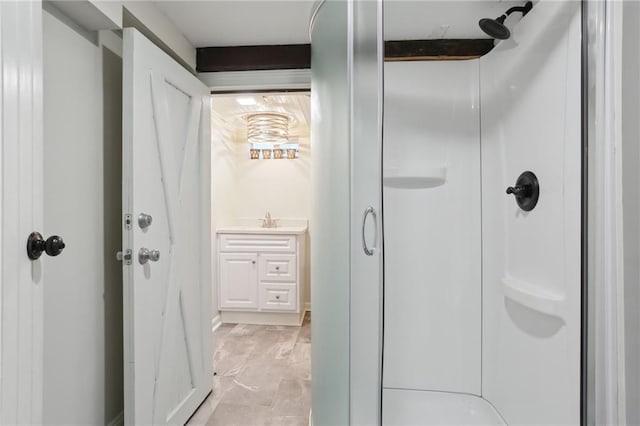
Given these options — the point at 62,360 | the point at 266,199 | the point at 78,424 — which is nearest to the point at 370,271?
the point at 62,360

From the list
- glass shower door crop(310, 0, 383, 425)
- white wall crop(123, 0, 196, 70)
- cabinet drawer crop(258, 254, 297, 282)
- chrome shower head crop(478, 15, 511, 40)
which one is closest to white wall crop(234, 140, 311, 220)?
cabinet drawer crop(258, 254, 297, 282)

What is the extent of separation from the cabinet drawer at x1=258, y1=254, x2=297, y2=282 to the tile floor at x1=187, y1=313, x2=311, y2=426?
48 centimetres

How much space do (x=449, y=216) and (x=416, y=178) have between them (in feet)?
0.86

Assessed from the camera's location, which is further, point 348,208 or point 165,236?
point 165,236

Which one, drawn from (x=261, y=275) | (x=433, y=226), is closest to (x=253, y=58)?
(x=433, y=226)

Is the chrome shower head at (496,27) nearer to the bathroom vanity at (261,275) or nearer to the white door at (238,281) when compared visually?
the bathroom vanity at (261,275)

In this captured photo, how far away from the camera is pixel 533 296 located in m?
1.34

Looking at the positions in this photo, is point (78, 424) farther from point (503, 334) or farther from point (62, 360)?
point (503, 334)

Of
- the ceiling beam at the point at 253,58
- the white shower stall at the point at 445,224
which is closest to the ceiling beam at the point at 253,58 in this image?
the ceiling beam at the point at 253,58

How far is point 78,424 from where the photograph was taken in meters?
1.35

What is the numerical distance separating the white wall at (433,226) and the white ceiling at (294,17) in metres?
0.17

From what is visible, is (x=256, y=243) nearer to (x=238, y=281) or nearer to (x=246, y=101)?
(x=238, y=281)

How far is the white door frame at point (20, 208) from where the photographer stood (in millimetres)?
855

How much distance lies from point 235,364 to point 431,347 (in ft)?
4.80
